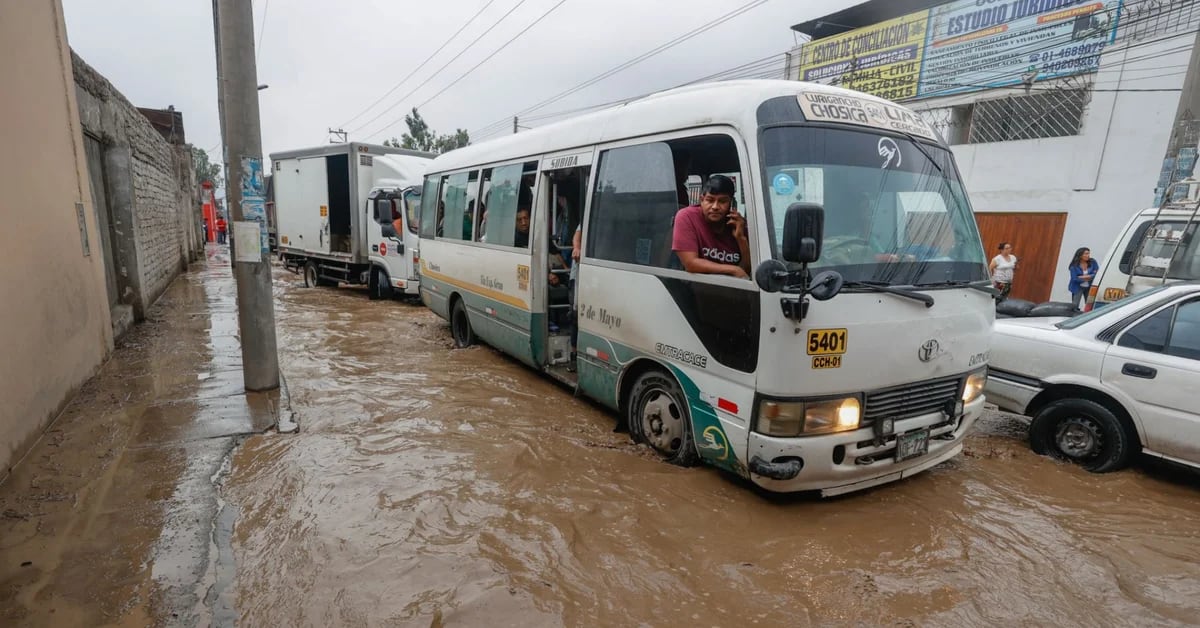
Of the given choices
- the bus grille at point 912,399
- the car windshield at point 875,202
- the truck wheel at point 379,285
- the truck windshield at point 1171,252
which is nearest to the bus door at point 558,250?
the car windshield at point 875,202

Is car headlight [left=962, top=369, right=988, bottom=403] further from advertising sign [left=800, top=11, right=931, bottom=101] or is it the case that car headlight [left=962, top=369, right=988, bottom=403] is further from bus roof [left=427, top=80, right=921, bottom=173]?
advertising sign [left=800, top=11, right=931, bottom=101]

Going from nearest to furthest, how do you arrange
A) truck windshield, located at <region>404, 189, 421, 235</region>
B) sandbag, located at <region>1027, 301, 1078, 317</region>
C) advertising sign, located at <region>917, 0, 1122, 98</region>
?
sandbag, located at <region>1027, 301, 1078, 317</region>, truck windshield, located at <region>404, 189, 421, 235</region>, advertising sign, located at <region>917, 0, 1122, 98</region>

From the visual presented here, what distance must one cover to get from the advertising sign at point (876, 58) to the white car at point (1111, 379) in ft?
40.9

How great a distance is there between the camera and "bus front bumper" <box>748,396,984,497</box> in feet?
10.7

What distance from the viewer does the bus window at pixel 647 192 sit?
12.5 ft

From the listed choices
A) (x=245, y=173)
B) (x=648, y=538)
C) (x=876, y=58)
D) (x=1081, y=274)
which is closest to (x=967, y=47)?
(x=876, y=58)

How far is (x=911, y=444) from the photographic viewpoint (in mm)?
3562

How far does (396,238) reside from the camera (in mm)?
11891

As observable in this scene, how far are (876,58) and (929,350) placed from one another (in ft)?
53.5

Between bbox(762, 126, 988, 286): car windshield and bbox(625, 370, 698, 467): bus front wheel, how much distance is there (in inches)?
55.4

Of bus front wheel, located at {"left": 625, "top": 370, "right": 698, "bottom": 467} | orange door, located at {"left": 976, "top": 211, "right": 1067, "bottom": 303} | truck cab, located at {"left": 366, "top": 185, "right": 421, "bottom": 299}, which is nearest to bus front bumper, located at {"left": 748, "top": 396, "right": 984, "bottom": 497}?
bus front wheel, located at {"left": 625, "top": 370, "right": 698, "bottom": 467}

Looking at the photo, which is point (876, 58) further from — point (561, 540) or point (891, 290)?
point (561, 540)

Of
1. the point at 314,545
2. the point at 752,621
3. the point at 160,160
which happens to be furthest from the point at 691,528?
the point at 160,160

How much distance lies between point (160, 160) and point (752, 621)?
52.4ft
